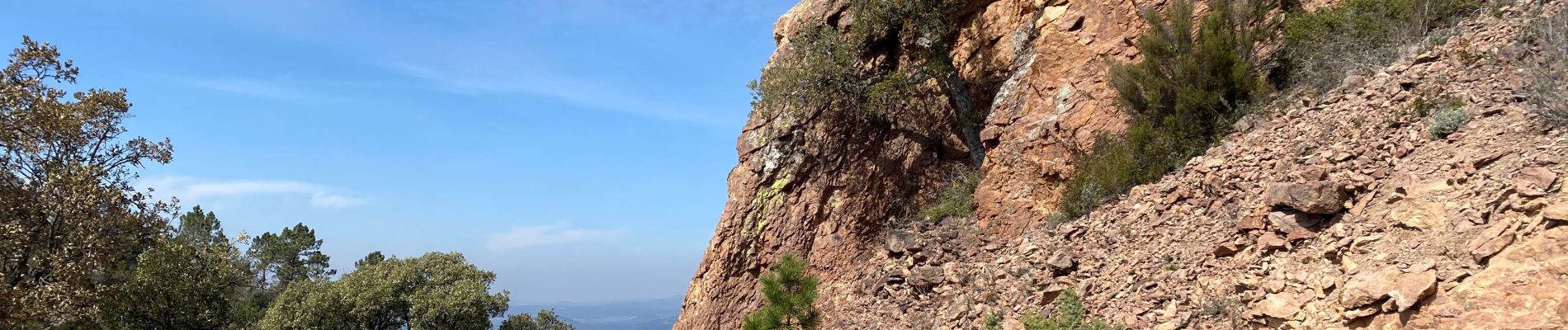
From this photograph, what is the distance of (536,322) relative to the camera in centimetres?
2672

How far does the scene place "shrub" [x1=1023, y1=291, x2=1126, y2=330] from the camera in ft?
31.9

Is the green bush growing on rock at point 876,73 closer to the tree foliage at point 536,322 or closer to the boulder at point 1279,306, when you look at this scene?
the boulder at point 1279,306

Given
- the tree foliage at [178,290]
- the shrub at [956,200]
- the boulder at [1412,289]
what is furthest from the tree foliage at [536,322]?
the boulder at [1412,289]

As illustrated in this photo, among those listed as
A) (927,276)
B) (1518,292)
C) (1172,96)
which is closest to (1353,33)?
(1172,96)

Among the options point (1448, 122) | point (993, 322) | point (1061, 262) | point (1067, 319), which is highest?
point (1448, 122)

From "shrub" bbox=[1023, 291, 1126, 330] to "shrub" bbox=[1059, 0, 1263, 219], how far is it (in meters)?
2.52

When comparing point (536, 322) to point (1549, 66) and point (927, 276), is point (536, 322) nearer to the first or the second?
point (927, 276)

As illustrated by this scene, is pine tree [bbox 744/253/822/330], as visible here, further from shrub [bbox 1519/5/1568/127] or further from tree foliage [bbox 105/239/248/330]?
tree foliage [bbox 105/239/248/330]

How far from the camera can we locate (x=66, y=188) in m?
10.0

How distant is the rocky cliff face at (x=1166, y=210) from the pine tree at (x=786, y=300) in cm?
217

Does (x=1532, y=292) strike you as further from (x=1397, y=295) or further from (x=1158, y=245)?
(x=1158, y=245)

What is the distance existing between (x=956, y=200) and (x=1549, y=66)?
9694 millimetres

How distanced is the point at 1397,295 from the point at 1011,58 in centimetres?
1071

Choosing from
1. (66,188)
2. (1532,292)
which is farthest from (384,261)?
(1532,292)
